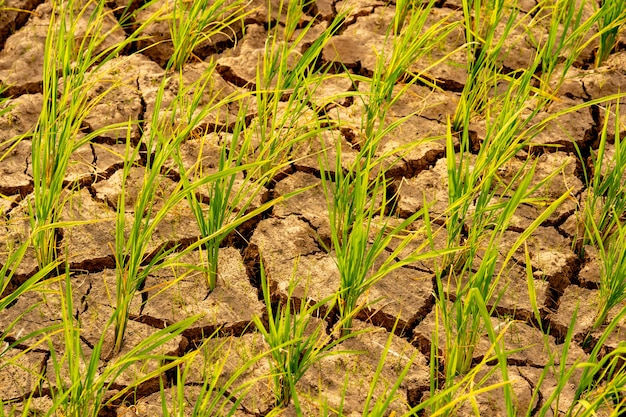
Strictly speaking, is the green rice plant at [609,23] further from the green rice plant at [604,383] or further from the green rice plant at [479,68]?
the green rice plant at [604,383]

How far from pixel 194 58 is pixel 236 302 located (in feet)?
3.26

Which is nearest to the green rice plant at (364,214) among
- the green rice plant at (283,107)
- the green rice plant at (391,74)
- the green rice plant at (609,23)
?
the green rice plant at (391,74)

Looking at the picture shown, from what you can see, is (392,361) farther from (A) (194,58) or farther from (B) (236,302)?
(A) (194,58)

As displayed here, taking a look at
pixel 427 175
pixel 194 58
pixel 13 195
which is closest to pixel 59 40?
pixel 13 195

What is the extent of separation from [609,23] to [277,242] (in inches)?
45.6

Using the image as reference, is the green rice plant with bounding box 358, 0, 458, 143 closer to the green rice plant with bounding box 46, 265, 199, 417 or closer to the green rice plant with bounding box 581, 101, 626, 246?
the green rice plant with bounding box 581, 101, 626, 246

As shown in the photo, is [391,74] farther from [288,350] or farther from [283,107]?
[288,350]

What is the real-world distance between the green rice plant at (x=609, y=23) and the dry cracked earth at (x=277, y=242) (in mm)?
46

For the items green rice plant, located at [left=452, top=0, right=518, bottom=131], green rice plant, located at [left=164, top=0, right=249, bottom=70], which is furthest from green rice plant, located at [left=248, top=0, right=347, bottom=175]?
green rice plant, located at [left=452, top=0, right=518, bottom=131]

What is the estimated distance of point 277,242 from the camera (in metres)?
2.30

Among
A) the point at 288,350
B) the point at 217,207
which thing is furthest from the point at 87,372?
the point at 217,207

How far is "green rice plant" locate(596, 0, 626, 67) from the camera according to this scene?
254 centimetres

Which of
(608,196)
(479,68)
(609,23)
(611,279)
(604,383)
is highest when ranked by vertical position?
(609,23)

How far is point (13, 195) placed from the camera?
7.76ft
